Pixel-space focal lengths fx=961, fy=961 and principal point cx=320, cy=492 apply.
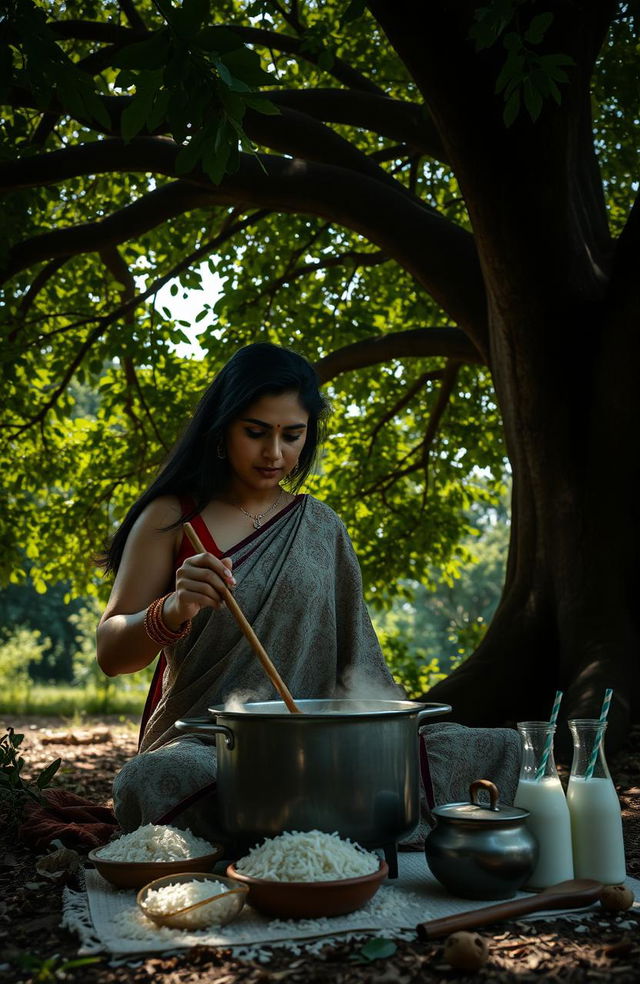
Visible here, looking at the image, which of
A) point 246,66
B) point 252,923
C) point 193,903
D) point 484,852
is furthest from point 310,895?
point 246,66

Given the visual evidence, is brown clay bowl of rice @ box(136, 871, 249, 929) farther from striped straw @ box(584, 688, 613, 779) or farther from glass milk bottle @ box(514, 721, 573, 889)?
striped straw @ box(584, 688, 613, 779)

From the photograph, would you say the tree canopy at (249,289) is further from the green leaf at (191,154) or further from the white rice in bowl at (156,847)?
the white rice in bowl at (156,847)

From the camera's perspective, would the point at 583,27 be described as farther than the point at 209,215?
No

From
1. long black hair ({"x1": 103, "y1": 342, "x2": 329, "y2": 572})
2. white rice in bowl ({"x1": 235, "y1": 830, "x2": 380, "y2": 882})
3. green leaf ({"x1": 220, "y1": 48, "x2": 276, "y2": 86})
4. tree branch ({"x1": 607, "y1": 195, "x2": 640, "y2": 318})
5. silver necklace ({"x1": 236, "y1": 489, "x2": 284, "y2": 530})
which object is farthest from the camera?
tree branch ({"x1": 607, "y1": 195, "x2": 640, "y2": 318})

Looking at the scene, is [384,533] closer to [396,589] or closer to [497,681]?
[396,589]

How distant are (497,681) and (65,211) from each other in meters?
5.47

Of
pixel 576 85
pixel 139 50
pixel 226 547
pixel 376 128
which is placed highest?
pixel 376 128

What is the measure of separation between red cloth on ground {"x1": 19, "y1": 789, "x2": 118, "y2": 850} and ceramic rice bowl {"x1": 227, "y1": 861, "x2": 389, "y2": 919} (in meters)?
1.09

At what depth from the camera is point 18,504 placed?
27.9ft

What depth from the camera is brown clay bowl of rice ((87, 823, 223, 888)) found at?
252 centimetres

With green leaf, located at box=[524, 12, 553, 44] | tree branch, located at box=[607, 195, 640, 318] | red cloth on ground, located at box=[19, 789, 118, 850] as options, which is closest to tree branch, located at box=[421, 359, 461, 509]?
tree branch, located at box=[607, 195, 640, 318]

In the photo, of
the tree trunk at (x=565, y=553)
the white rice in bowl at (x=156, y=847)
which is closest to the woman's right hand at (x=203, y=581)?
the white rice in bowl at (x=156, y=847)

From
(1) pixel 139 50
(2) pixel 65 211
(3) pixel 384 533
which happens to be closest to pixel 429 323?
(3) pixel 384 533

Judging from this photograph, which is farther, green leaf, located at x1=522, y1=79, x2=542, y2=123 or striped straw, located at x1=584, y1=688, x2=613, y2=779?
green leaf, located at x1=522, y1=79, x2=542, y2=123
